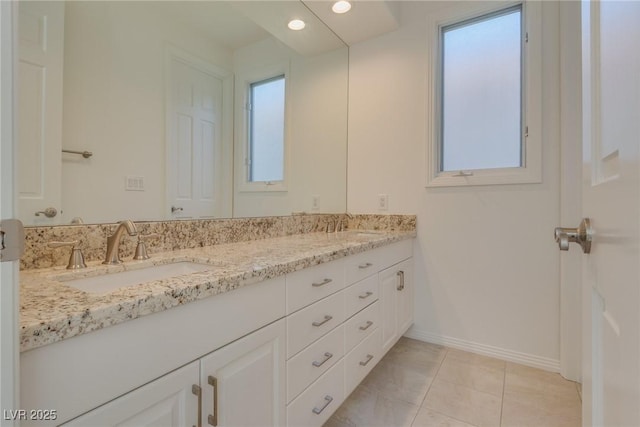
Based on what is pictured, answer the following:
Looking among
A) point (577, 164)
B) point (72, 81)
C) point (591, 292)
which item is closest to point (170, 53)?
point (72, 81)

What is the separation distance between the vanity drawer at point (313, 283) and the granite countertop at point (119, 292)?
4cm

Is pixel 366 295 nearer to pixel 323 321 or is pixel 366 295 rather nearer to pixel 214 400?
pixel 323 321

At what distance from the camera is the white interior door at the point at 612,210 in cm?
37

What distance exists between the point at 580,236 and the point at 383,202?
1700 mm

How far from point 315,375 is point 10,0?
1201 millimetres

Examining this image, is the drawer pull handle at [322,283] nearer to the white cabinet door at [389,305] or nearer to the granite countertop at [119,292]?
the granite countertop at [119,292]

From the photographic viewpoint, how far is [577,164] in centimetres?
162

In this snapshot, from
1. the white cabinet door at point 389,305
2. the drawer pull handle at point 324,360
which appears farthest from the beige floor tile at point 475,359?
the drawer pull handle at point 324,360

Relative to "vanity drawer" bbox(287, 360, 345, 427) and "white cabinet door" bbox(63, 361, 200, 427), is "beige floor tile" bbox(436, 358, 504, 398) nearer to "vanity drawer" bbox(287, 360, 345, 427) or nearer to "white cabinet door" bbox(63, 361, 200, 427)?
"vanity drawer" bbox(287, 360, 345, 427)

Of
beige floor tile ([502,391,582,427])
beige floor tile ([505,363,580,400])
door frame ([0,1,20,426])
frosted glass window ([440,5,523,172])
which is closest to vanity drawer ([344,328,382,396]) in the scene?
beige floor tile ([502,391,582,427])

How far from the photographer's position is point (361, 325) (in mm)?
1453

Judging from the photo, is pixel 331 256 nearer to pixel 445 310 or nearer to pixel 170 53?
pixel 170 53

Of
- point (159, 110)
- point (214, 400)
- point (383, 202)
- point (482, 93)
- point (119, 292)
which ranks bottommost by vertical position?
point (214, 400)

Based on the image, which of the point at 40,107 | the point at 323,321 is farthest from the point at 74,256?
the point at 323,321
